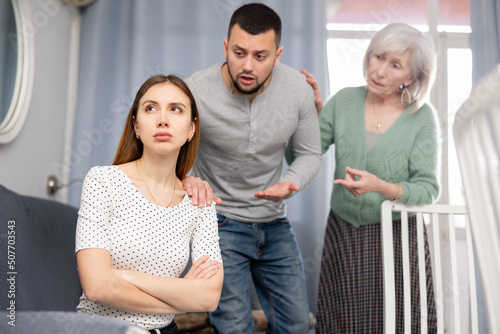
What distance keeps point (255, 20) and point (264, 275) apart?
2.95 feet

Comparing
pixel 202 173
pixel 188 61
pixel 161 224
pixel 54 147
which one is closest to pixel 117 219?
pixel 161 224

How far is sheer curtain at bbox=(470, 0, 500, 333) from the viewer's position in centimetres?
280

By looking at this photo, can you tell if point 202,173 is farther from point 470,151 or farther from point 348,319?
point 470,151

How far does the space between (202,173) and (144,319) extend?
713 millimetres

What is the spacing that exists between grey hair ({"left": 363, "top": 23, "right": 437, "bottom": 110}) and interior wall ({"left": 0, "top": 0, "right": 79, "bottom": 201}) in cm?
150

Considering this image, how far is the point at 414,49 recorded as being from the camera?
6.06ft

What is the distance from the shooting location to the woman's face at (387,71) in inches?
72.3

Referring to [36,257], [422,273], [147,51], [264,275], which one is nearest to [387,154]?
[422,273]

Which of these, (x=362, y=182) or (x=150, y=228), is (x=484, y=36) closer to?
(x=362, y=182)

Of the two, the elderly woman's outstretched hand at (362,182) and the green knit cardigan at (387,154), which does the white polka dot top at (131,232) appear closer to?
the elderly woman's outstretched hand at (362,182)

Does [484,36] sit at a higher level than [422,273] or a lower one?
higher

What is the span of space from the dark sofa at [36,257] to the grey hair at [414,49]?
1335mm

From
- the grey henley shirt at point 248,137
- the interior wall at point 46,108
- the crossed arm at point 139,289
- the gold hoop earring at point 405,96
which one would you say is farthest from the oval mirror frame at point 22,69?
the gold hoop earring at point 405,96

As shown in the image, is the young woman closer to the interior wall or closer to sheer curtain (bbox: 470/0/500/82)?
the interior wall
